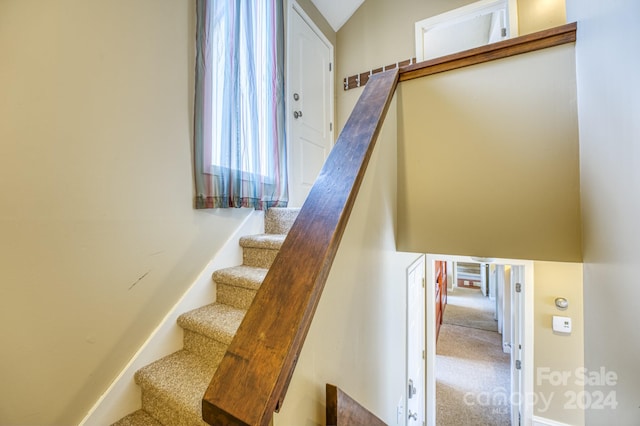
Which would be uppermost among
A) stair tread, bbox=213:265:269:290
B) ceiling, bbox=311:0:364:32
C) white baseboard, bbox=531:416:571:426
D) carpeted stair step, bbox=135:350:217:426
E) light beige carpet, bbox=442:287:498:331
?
ceiling, bbox=311:0:364:32

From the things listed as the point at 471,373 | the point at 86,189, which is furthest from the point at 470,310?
the point at 86,189

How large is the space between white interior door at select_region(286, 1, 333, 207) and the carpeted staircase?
3.09 feet

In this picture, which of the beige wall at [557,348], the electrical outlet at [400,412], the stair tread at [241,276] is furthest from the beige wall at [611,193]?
the beige wall at [557,348]

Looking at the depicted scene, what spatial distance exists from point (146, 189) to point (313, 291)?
1136 mm

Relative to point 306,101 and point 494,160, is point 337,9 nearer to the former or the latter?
point 306,101

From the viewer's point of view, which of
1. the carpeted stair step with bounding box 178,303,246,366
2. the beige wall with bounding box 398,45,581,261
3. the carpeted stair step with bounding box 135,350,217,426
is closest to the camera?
the carpeted stair step with bounding box 135,350,217,426

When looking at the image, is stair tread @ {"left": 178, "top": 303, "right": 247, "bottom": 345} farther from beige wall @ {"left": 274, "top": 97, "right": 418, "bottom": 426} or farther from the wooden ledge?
the wooden ledge

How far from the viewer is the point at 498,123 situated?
1.27m

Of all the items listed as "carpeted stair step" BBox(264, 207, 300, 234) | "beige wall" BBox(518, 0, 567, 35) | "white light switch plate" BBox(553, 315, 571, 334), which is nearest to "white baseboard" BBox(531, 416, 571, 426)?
"white light switch plate" BBox(553, 315, 571, 334)

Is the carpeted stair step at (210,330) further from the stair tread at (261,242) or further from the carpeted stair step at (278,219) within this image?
the carpeted stair step at (278,219)

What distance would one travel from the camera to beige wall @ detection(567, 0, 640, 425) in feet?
2.10

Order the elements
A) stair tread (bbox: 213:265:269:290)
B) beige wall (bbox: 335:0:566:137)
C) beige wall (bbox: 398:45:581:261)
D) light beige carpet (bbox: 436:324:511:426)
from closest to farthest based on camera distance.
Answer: beige wall (bbox: 398:45:581:261) → stair tread (bbox: 213:265:269:290) → beige wall (bbox: 335:0:566:137) → light beige carpet (bbox: 436:324:511:426)

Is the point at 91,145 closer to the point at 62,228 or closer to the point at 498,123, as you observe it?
the point at 62,228

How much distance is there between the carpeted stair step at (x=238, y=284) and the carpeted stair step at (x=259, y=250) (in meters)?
0.07
